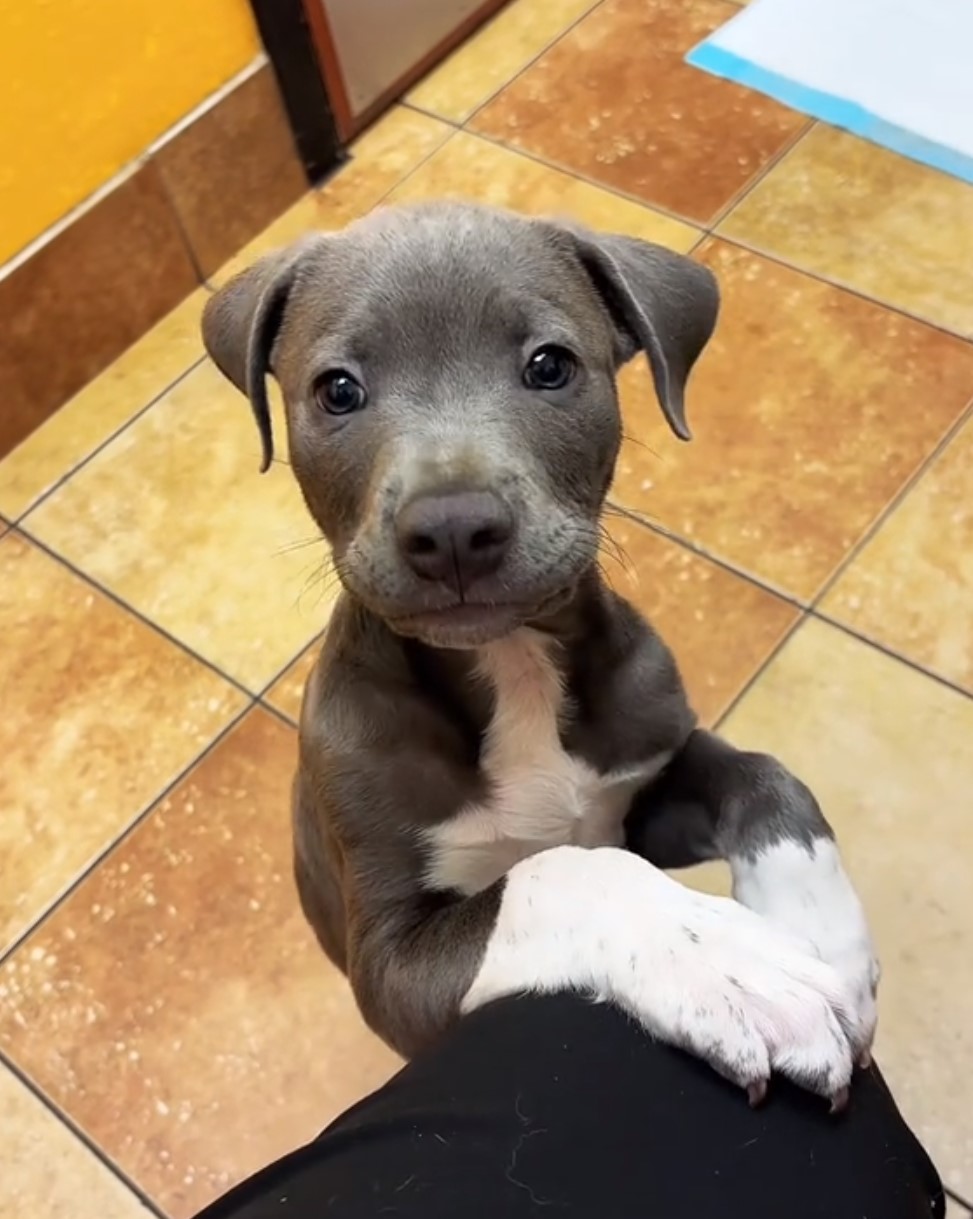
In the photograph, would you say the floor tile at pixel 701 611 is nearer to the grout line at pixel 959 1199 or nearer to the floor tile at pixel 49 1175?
the grout line at pixel 959 1199

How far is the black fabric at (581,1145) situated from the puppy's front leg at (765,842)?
19cm

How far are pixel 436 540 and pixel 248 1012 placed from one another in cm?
128

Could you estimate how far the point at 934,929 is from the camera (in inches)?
89.5

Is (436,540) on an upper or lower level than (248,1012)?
upper

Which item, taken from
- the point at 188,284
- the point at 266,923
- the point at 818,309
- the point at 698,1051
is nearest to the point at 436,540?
the point at 698,1051

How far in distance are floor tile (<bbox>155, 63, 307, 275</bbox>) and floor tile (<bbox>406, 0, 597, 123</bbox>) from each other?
1.44 feet

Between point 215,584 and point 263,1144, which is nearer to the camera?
point 263,1144

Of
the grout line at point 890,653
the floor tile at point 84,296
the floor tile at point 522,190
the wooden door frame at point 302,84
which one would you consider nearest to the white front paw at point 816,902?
the grout line at point 890,653

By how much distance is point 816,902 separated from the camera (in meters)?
1.63

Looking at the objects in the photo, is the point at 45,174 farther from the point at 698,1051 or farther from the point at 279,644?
the point at 698,1051

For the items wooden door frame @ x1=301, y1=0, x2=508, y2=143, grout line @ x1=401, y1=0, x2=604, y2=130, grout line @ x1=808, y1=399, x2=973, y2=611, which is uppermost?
wooden door frame @ x1=301, y1=0, x2=508, y2=143

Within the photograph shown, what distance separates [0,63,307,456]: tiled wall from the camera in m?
3.15

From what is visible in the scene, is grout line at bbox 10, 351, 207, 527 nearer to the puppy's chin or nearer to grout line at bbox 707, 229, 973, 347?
grout line at bbox 707, 229, 973, 347

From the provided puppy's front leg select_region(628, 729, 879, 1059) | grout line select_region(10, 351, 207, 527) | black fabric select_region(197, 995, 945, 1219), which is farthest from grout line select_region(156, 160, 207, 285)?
black fabric select_region(197, 995, 945, 1219)
